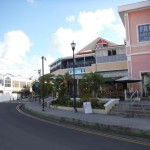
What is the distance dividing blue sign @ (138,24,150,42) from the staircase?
8687mm

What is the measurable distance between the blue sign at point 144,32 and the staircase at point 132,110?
869 cm

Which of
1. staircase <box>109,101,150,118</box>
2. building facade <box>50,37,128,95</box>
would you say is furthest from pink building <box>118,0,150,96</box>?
building facade <box>50,37,128,95</box>

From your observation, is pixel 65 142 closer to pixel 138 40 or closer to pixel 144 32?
pixel 138 40

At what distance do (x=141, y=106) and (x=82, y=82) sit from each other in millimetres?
9677

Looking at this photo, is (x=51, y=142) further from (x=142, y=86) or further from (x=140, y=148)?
(x=142, y=86)

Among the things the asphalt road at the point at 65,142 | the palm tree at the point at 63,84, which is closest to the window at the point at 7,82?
the palm tree at the point at 63,84

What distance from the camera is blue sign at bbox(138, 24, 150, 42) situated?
97.9ft

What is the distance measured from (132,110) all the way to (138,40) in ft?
35.1

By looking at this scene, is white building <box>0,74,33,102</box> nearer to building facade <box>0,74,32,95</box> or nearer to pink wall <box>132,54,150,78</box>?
building facade <box>0,74,32,95</box>

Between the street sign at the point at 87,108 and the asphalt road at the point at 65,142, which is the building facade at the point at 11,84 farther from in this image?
the asphalt road at the point at 65,142

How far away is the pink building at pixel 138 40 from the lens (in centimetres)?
2992

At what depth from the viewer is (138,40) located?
99.7 ft

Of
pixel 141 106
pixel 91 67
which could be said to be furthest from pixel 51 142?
pixel 91 67

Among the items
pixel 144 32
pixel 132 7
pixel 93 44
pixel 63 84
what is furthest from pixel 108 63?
pixel 93 44
